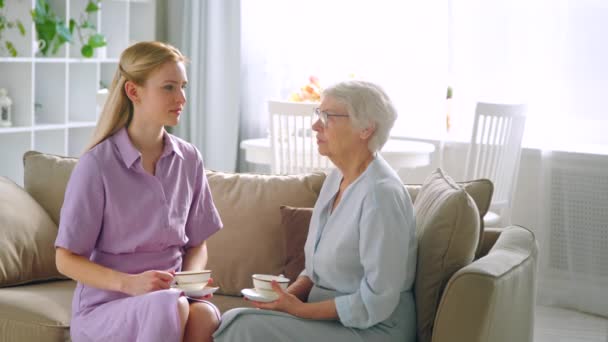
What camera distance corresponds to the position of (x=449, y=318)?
2.07 meters

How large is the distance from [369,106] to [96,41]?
3.05 m

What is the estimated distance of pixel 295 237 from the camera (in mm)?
2742

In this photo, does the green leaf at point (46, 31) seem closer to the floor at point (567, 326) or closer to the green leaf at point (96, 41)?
the green leaf at point (96, 41)

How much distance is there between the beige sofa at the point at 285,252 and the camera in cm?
208

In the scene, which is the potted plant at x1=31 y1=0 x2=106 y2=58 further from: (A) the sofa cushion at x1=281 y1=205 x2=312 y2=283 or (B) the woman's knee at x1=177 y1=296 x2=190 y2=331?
(B) the woman's knee at x1=177 y1=296 x2=190 y2=331

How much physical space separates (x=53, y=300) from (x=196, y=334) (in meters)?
0.77

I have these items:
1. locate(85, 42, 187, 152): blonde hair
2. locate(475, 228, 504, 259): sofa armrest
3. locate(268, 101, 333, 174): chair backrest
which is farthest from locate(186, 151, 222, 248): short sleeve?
locate(268, 101, 333, 174): chair backrest

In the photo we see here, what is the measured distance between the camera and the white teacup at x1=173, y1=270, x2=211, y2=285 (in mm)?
2096

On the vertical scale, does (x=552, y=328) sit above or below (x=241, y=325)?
below

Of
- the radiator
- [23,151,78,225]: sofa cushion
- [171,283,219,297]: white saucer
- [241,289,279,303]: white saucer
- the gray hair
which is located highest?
the gray hair

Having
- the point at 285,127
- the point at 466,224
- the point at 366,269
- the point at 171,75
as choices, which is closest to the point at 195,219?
the point at 171,75

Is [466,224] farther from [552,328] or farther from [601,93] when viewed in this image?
[601,93]

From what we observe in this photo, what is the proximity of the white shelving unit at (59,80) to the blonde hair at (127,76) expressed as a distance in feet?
7.45

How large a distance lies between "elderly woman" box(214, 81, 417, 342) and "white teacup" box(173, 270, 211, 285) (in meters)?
0.11
